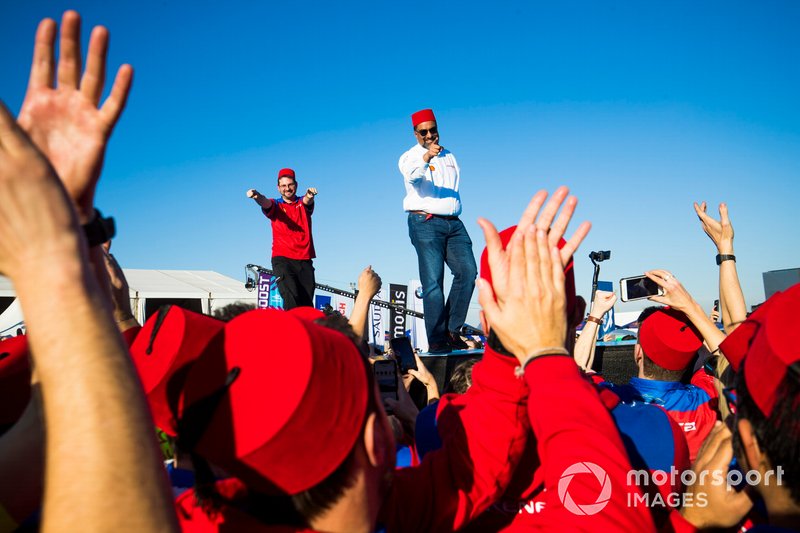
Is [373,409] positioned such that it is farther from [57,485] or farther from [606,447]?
[57,485]

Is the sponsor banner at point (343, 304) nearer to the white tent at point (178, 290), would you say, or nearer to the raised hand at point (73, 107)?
the white tent at point (178, 290)

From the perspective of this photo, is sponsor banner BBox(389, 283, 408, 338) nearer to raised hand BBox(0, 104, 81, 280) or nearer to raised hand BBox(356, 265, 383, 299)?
raised hand BBox(356, 265, 383, 299)

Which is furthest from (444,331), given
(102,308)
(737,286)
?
(102,308)

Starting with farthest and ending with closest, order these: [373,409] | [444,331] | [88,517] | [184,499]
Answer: [444,331]
[184,499]
[373,409]
[88,517]

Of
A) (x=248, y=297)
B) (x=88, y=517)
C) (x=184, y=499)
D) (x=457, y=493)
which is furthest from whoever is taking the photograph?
(x=248, y=297)

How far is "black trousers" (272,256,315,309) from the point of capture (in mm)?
6492

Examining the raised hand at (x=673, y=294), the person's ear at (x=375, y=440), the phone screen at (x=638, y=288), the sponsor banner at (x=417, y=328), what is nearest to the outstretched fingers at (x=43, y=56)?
the person's ear at (x=375, y=440)

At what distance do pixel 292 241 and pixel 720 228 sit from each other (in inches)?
180

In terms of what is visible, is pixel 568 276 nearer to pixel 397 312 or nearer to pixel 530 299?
pixel 530 299

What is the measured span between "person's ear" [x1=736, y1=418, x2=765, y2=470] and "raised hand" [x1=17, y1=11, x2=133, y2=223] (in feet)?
4.39

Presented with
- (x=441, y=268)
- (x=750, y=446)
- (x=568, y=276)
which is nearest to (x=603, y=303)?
(x=441, y=268)

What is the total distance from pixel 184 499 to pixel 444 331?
435 cm

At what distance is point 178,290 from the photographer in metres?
16.1

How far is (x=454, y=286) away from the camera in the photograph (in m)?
5.71
